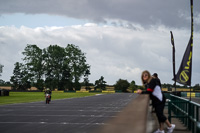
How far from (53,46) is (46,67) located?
30.5 ft

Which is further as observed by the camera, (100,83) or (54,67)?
(100,83)

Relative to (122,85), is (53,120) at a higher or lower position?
lower

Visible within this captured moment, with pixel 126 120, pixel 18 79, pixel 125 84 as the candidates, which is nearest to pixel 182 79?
pixel 126 120

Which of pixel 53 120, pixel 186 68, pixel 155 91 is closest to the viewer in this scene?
pixel 155 91

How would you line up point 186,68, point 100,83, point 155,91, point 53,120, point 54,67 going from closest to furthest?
point 155,91 < point 186,68 < point 53,120 < point 54,67 < point 100,83

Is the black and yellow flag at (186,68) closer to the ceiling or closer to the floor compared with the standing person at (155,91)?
closer to the ceiling

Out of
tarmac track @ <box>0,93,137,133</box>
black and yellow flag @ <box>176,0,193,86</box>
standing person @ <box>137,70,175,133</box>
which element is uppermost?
black and yellow flag @ <box>176,0,193,86</box>

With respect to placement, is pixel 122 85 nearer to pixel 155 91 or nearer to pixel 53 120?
pixel 53 120

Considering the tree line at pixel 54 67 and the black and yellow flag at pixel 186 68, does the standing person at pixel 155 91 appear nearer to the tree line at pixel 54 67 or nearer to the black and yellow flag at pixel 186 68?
the black and yellow flag at pixel 186 68

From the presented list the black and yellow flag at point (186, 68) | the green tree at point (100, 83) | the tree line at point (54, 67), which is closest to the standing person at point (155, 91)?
the black and yellow flag at point (186, 68)

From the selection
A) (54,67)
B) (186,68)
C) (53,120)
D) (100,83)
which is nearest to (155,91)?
(186,68)

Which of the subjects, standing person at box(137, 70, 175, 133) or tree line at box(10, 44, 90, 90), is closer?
standing person at box(137, 70, 175, 133)

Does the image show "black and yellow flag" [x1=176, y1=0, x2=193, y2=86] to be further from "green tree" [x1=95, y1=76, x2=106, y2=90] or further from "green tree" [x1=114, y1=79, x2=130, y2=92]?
"green tree" [x1=95, y1=76, x2=106, y2=90]

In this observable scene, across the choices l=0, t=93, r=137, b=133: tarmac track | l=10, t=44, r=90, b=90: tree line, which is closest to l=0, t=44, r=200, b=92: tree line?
l=10, t=44, r=90, b=90: tree line
